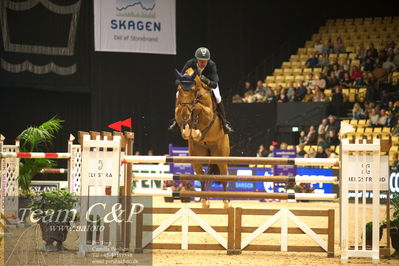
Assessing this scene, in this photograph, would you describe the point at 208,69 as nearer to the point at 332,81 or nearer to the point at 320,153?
the point at 320,153

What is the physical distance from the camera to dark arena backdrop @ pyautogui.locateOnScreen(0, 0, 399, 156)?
54.0 feet

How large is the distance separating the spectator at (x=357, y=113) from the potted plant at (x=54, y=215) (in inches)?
425

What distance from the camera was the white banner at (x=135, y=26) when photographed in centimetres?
1591

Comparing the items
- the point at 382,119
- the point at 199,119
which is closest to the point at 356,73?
the point at 382,119

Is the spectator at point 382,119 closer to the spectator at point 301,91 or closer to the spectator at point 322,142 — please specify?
the spectator at point 322,142

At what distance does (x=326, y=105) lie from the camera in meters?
16.4

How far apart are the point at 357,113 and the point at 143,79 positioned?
5.66m

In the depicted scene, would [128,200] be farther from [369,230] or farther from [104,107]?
[104,107]

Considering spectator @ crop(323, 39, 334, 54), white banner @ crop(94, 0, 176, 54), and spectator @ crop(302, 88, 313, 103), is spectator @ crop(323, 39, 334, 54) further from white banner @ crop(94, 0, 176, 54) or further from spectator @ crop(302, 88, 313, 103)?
white banner @ crop(94, 0, 176, 54)

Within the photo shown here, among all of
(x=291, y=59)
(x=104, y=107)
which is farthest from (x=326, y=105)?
(x=104, y=107)

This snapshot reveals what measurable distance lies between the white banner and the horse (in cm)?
720

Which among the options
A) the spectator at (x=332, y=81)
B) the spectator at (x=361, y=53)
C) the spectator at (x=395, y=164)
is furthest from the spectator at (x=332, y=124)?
the spectator at (x=361, y=53)

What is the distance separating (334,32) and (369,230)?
14.7m

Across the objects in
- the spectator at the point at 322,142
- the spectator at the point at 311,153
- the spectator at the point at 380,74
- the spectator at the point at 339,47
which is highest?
the spectator at the point at 339,47
